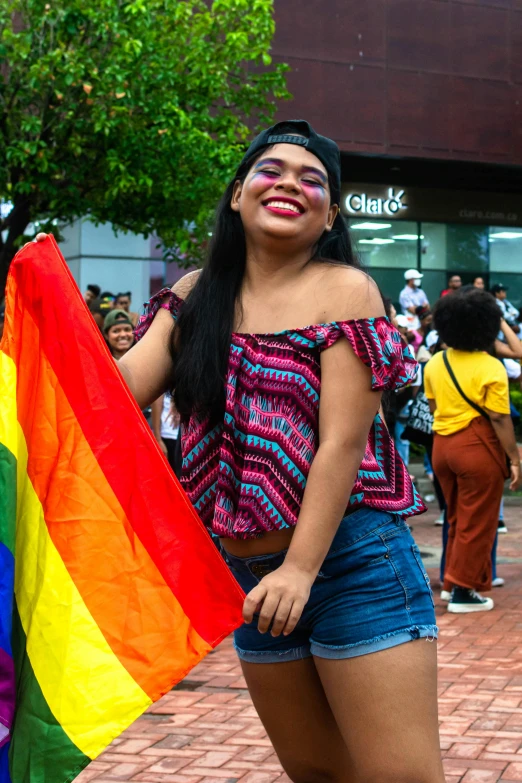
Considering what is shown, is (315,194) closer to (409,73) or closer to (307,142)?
(307,142)

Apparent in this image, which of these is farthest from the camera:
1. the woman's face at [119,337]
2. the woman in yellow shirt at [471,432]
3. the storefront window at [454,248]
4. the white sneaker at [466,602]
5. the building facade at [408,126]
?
the storefront window at [454,248]

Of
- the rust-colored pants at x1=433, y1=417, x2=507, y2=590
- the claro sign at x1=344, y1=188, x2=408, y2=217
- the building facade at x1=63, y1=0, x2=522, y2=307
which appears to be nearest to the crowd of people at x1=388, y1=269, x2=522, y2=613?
the rust-colored pants at x1=433, y1=417, x2=507, y2=590

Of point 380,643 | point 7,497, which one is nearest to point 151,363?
point 7,497

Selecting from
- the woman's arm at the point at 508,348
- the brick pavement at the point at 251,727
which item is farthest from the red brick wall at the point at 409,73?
the brick pavement at the point at 251,727

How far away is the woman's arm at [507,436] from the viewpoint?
7461 mm

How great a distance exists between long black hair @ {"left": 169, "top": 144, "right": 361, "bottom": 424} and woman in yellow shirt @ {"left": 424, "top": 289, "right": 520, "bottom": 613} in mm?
4572

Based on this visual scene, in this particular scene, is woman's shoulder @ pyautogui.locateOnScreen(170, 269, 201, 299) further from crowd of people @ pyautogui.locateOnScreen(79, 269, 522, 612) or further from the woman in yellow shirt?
the woman in yellow shirt

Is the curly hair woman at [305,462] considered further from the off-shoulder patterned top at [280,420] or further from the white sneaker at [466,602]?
the white sneaker at [466,602]

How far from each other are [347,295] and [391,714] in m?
0.94

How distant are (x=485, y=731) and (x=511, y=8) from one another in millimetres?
20228

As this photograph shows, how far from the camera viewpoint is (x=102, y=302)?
10719mm

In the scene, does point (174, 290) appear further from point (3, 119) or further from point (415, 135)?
point (415, 135)

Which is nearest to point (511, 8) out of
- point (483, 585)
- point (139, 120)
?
point (139, 120)

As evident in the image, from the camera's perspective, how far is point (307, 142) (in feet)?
9.33
